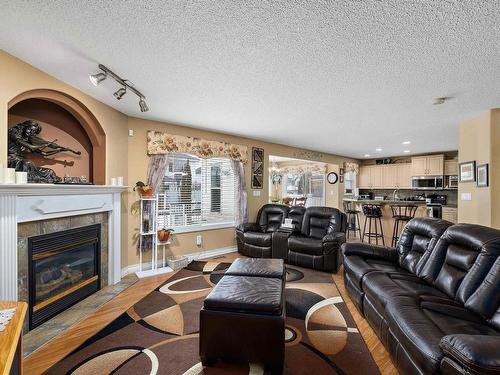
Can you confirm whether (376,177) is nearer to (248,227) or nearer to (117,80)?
(248,227)

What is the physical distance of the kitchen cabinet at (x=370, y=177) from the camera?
850 cm

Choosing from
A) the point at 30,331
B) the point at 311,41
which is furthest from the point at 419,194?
the point at 30,331

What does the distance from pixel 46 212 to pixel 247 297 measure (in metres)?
2.16

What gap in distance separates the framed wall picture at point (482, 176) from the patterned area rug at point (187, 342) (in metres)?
2.62

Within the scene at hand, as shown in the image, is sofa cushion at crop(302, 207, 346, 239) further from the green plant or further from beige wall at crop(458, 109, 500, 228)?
the green plant

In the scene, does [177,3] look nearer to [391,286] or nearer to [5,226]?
[5,226]

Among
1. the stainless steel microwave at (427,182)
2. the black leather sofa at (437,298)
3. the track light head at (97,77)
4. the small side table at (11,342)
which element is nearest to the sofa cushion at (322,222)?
the black leather sofa at (437,298)

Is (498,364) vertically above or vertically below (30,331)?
above

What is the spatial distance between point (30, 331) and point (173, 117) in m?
3.05

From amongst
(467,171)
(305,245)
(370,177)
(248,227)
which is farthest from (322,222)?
(370,177)

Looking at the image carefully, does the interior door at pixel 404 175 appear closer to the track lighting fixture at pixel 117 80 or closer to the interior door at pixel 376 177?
the interior door at pixel 376 177

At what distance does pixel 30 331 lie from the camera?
2.25 m

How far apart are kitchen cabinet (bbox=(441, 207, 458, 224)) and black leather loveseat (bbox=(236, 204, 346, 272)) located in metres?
3.45

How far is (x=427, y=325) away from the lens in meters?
1.51
